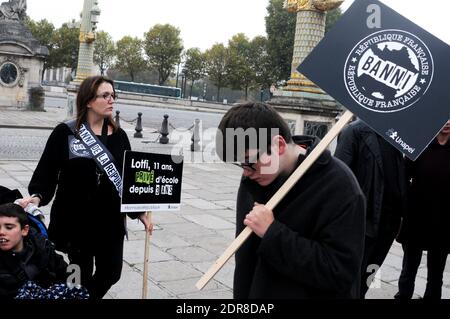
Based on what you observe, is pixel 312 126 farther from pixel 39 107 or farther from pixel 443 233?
pixel 39 107

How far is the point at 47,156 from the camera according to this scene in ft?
10.5

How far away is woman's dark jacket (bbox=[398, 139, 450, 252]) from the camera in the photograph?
13.1 ft

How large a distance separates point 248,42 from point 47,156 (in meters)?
66.9

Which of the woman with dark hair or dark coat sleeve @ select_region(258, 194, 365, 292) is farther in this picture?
the woman with dark hair

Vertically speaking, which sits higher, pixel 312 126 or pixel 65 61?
pixel 65 61

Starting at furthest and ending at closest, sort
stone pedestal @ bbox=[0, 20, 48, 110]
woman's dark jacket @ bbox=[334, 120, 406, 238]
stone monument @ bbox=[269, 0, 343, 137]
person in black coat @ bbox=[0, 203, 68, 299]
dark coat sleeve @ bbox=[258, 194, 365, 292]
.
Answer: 1. stone pedestal @ bbox=[0, 20, 48, 110]
2. stone monument @ bbox=[269, 0, 343, 137]
3. woman's dark jacket @ bbox=[334, 120, 406, 238]
4. person in black coat @ bbox=[0, 203, 68, 299]
5. dark coat sleeve @ bbox=[258, 194, 365, 292]

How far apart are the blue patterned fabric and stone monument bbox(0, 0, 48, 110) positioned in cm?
2308

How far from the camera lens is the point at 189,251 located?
543 centimetres

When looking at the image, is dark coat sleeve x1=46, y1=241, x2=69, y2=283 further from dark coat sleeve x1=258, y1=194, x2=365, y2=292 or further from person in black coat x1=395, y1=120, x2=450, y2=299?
person in black coat x1=395, y1=120, x2=450, y2=299

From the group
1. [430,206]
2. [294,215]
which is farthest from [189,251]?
[294,215]

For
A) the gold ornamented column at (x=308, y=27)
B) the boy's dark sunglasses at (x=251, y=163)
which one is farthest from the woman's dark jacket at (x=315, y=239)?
the gold ornamented column at (x=308, y=27)

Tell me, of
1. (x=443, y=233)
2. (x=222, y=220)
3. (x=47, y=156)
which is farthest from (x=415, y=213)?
(x=222, y=220)

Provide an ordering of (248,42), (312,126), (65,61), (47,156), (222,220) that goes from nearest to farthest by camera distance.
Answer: (47,156)
(222,220)
(312,126)
(65,61)
(248,42)

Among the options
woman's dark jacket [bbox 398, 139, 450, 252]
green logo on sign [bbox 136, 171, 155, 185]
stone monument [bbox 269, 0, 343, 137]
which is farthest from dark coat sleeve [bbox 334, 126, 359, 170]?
stone monument [bbox 269, 0, 343, 137]
